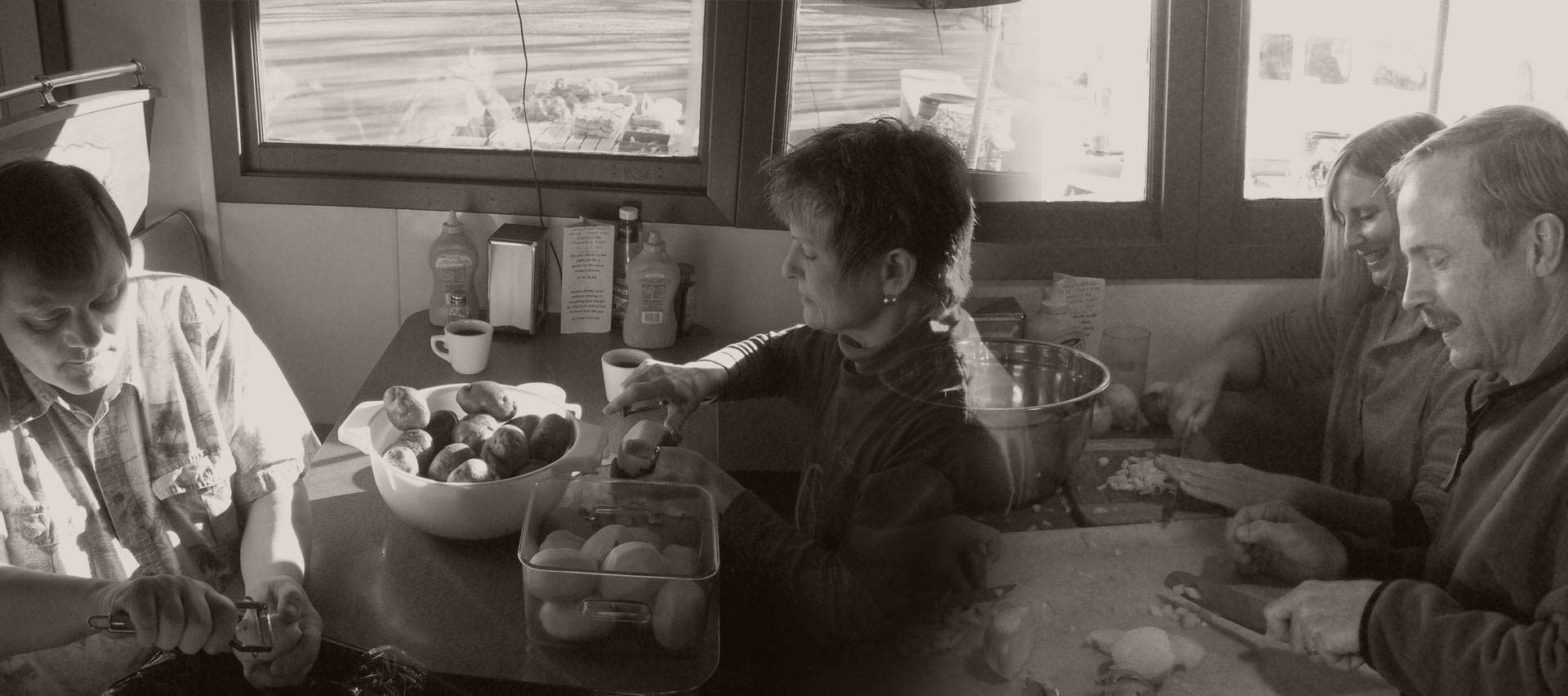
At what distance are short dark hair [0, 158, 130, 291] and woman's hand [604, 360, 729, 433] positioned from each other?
1.58ft

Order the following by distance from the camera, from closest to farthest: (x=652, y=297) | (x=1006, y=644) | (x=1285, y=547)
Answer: (x=1006, y=644) → (x=1285, y=547) → (x=652, y=297)

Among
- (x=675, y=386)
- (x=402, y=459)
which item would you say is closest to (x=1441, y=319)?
(x=675, y=386)

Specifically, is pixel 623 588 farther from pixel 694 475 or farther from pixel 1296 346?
pixel 1296 346

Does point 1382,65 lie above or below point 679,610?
above

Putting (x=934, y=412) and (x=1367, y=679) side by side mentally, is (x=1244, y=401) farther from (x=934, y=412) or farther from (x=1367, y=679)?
(x=934, y=412)

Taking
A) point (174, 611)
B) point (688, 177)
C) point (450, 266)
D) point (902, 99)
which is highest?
point (902, 99)

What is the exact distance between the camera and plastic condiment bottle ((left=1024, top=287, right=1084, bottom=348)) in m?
1.25

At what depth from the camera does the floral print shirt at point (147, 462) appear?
2.94 feet

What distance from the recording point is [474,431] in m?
0.99

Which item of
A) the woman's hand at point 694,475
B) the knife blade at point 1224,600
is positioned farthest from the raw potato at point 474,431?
the knife blade at point 1224,600

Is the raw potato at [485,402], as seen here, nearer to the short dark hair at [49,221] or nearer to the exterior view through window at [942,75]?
the short dark hair at [49,221]

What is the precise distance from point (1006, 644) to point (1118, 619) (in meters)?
0.14

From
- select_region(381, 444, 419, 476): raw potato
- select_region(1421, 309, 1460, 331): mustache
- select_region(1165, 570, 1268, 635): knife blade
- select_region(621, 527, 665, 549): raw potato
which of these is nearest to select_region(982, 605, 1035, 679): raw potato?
select_region(1165, 570, 1268, 635): knife blade

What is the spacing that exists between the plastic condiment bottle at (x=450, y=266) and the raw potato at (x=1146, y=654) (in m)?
0.95
